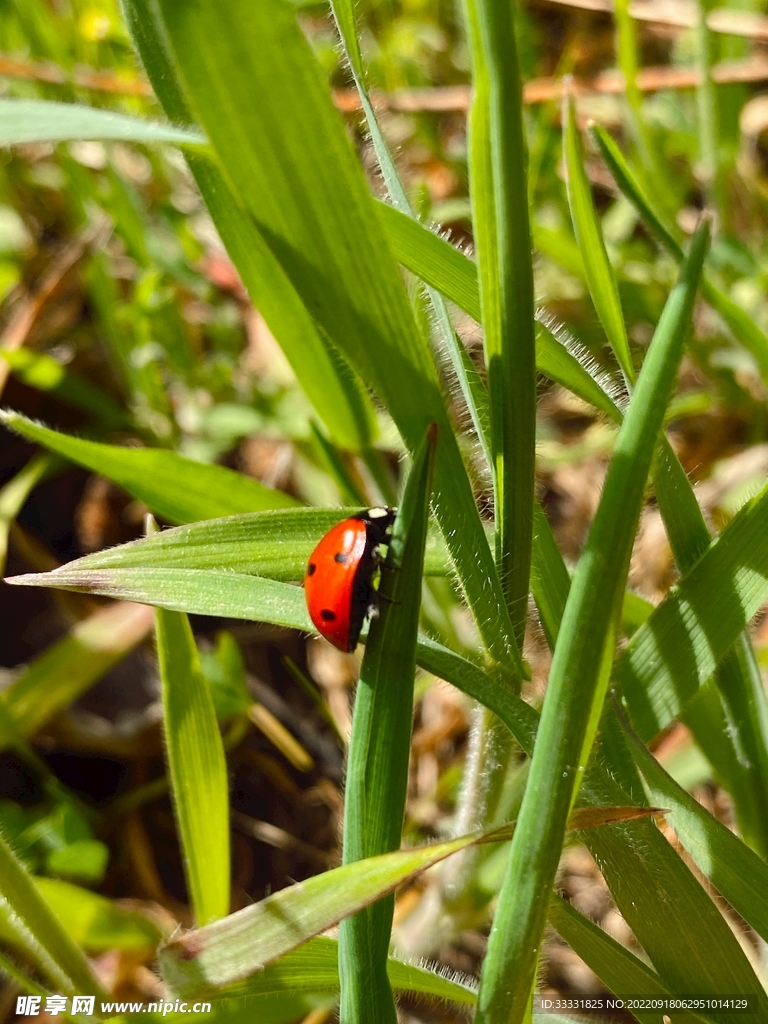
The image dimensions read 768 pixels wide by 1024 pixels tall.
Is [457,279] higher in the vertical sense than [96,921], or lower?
higher

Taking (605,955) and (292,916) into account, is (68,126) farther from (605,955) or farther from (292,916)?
(605,955)

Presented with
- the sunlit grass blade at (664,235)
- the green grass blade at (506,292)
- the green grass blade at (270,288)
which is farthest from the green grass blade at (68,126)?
the sunlit grass blade at (664,235)

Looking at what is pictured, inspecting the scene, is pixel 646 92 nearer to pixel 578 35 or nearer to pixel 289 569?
pixel 578 35

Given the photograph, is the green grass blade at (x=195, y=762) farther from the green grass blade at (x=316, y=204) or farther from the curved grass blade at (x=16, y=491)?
the curved grass blade at (x=16, y=491)

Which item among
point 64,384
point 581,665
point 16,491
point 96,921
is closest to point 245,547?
point 581,665

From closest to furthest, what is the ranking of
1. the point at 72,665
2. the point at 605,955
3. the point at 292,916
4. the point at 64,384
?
1. the point at 292,916
2. the point at 605,955
3. the point at 72,665
4. the point at 64,384

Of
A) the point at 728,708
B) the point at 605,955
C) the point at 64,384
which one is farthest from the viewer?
the point at 64,384
